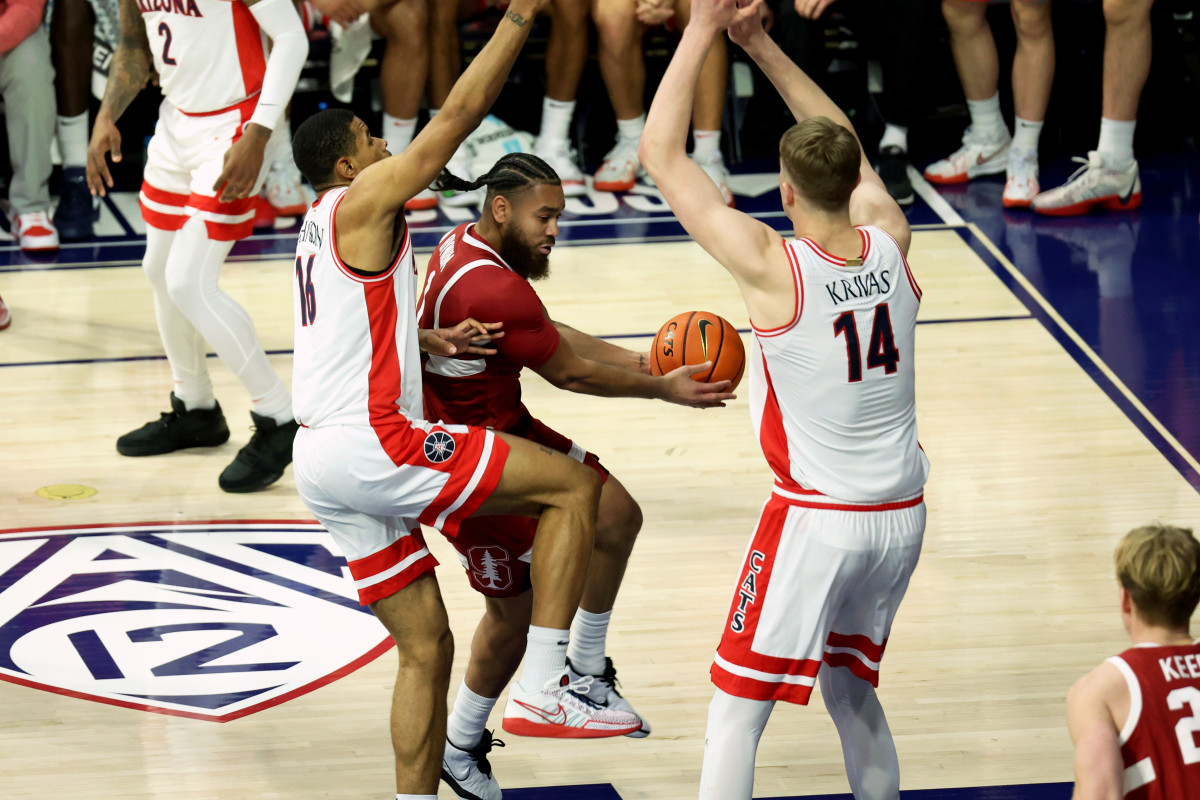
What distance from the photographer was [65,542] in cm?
A: 536

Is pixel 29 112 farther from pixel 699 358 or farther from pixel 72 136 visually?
pixel 699 358

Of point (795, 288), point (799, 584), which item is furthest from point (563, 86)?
point (799, 584)

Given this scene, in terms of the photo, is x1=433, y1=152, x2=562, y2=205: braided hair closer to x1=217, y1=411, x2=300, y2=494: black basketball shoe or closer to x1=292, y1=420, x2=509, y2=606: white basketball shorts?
x1=292, y1=420, x2=509, y2=606: white basketball shorts

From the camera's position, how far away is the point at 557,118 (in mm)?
8789

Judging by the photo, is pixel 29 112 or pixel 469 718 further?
pixel 29 112

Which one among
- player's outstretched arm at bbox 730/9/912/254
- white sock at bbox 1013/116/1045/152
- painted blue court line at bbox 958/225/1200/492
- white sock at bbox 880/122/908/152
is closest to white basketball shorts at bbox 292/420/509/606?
player's outstretched arm at bbox 730/9/912/254

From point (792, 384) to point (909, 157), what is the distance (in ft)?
20.6

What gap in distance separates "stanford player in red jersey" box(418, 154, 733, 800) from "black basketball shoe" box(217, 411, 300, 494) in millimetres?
1967

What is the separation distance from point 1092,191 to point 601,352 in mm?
4884

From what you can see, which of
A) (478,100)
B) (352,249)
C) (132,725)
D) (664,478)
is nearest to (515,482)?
(352,249)

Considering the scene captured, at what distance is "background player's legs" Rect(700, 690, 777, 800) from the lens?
10.8 feet

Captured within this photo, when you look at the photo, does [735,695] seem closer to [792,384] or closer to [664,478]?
[792,384]

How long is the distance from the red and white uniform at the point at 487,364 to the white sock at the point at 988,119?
18.1 ft

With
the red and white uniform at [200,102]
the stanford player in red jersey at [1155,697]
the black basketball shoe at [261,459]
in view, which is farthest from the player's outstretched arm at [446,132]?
the black basketball shoe at [261,459]
